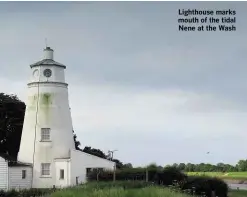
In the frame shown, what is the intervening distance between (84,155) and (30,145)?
409cm

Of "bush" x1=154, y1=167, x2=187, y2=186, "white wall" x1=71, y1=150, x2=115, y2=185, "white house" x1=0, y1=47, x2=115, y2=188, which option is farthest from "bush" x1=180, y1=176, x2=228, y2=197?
"white house" x1=0, y1=47, x2=115, y2=188

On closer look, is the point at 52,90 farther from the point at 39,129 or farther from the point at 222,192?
the point at 222,192

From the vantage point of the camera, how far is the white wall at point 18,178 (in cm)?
3612

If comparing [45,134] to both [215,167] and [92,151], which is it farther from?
[215,167]

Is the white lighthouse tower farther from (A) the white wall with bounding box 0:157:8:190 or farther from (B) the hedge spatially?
(B) the hedge

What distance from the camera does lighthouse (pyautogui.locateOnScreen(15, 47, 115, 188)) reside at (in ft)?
123

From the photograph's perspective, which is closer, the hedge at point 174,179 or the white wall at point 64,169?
the hedge at point 174,179

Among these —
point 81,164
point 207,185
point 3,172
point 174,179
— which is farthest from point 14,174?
point 207,185

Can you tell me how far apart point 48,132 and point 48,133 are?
0.08 metres

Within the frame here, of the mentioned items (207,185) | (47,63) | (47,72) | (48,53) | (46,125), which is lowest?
(207,185)

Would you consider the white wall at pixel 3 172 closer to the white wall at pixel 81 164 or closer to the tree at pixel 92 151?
the white wall at pixel 81 164

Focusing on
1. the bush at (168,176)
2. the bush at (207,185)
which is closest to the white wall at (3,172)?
the bush at (168,176)

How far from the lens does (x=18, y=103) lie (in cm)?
4656

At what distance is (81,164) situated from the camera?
36531mm
